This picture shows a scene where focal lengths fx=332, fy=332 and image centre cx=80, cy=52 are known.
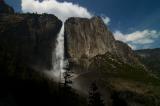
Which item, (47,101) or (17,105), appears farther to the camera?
(47,101)

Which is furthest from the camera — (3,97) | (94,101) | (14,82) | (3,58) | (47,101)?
(3,58)

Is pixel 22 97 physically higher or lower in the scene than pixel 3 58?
lower

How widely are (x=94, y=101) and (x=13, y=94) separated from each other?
27.7 meters

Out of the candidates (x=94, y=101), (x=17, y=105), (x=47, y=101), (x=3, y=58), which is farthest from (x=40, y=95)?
(x=3, y=58)

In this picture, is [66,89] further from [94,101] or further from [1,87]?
[1,87]

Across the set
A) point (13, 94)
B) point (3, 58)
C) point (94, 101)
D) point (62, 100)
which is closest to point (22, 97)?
point (13, 94)

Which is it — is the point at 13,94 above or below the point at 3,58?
below

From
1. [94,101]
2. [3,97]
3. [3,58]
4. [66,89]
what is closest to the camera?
[94,101]

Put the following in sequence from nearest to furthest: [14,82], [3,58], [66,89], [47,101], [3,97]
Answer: [66,89], [3,97], [47,101], [14,82], [3,58]

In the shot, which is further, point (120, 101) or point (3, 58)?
point (3, 58)

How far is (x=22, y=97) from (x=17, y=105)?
6.18 m

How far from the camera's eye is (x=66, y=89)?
78.6m

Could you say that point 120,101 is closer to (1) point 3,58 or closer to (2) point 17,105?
(2) point 17,105

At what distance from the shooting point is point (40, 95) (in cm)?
8938
